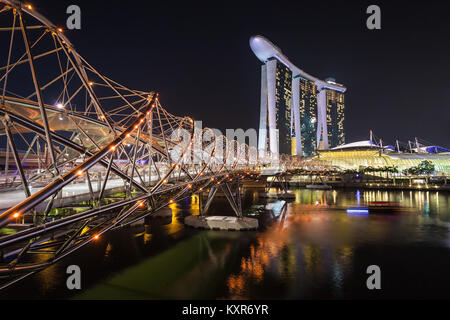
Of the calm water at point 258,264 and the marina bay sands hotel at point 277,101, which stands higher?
the marina bay sands hotel at point 277,101

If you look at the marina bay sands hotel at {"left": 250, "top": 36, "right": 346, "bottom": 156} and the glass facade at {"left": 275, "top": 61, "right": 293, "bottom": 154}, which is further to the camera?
the glass facade at {"left": 275, "top": 61, "right": 293, "bottom": 154}

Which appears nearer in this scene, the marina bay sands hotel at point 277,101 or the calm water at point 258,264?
the calm water at point 258,264

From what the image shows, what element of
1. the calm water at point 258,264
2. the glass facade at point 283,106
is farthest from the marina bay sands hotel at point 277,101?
the calm water at point 258,264

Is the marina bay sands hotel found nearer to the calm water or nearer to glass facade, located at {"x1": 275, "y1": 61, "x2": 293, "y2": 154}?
glass facade, located at {"x1": 275, "y1": 61, "x2": 293, "y2": 154}

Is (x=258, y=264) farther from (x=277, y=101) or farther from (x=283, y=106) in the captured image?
(x=283, y=106)

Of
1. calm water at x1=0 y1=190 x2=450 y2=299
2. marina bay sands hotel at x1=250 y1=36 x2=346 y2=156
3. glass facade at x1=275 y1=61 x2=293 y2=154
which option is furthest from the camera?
glass facade at x1=275 y1=61 x2=293 y2=154

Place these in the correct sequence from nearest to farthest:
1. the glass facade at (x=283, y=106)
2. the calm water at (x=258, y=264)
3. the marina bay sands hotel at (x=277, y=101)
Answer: the calm water at (x=258, y=264) < the marina bay sands hotel at (x=277, y=101) < the glass facade at (x=283, y=106)

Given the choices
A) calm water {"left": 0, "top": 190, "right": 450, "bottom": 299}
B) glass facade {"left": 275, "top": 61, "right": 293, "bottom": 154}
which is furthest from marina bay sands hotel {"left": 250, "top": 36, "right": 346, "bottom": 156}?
calm water {"left": 0, "top": 190, "right": 450, "bottom": 299}

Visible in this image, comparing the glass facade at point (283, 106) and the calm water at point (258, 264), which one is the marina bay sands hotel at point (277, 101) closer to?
the glass facade at point (283, 106)
